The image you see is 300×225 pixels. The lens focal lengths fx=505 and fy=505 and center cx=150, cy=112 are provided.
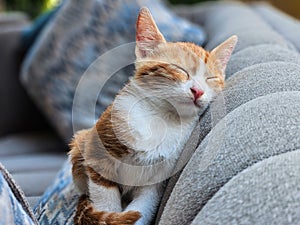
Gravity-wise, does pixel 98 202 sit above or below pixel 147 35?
below

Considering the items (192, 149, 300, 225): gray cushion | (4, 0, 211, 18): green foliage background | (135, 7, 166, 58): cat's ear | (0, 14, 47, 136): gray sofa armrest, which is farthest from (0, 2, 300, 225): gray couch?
(4, 0, 211, 18): green foliage background

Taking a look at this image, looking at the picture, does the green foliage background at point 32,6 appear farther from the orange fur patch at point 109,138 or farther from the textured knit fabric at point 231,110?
the orange fur patch at point 109,138

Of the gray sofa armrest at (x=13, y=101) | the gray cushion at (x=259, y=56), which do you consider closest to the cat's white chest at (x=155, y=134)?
the gray cushion at (x=259, y=56)

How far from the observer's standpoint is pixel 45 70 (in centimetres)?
167

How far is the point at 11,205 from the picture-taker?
1.68 feet

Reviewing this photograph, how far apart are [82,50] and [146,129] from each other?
0.99m

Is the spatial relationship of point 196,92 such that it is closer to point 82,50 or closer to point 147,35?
point 147,35

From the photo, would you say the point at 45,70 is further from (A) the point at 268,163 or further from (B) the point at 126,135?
(A) the point at 268,163

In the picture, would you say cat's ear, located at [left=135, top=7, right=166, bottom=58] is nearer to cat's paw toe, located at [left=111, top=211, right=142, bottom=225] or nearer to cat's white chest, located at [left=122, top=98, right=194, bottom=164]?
cat's white chest, located at [left=122, top=98, right=194, bottom=164]

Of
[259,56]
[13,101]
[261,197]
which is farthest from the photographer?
[13,101]

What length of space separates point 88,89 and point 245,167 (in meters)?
1.04

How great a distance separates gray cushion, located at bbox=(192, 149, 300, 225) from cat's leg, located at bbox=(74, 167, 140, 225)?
0.23 meters

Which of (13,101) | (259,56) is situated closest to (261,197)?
(259,56)

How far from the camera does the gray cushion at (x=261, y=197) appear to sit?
41cm
